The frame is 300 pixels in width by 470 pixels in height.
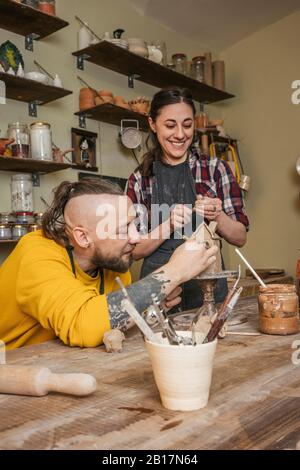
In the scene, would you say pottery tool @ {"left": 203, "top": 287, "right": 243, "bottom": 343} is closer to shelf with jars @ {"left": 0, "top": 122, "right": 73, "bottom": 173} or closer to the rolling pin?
the rolling pin

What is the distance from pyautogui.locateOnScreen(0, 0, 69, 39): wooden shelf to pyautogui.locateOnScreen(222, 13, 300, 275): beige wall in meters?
2.53

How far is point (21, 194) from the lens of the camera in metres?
3.19

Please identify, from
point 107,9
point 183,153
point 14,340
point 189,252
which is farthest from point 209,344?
point 107,9

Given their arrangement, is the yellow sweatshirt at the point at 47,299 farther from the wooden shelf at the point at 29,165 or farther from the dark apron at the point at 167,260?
the wooden shelf at the point at 29,165

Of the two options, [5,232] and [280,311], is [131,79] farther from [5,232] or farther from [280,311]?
[280,311]

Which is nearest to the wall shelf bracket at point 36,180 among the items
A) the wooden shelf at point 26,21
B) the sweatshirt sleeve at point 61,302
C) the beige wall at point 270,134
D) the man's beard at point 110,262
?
the wooden shelf at point 26,21

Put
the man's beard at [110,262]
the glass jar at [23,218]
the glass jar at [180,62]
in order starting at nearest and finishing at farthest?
1. the man's beard at [110,262]
2. the glass jar at [23,218]
3. the glass jar at [180,62]

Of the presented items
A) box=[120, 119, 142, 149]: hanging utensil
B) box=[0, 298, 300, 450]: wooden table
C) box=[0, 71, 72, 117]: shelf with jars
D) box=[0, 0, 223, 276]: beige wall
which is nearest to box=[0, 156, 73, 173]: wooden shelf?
box=[0, 0, 223, 276]: beige wall

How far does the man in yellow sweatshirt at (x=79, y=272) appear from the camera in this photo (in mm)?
1321

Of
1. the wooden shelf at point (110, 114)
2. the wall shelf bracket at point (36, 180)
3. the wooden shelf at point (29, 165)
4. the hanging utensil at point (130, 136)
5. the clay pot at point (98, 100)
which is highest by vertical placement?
the clay pot at point (98, 100)

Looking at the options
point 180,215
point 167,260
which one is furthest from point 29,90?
point 180,215

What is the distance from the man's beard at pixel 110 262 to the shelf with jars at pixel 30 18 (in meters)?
2.19

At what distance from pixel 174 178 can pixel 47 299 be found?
126 cm

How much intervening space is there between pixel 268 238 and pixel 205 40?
7.74ft
